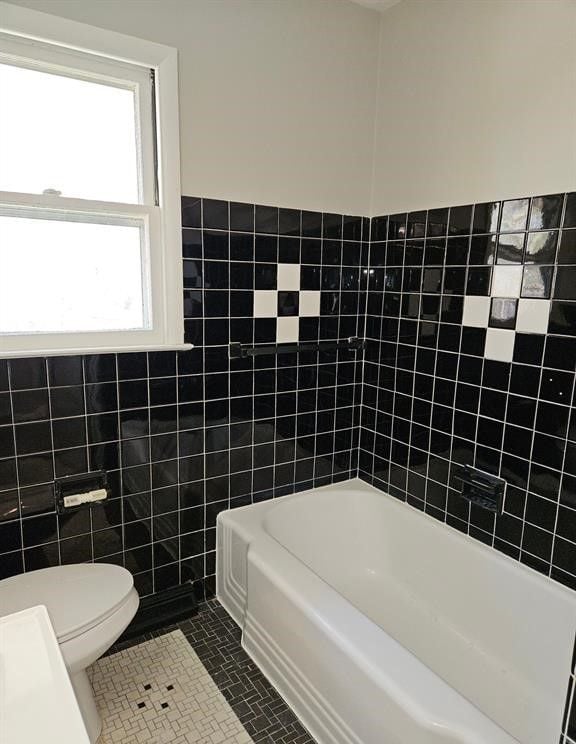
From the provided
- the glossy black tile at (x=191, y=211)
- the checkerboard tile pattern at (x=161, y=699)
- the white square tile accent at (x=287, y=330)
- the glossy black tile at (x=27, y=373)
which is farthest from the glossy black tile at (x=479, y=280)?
the checkerboard tile pattern at (x=161, y=699)

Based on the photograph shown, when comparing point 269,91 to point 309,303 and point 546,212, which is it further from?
point 546,212

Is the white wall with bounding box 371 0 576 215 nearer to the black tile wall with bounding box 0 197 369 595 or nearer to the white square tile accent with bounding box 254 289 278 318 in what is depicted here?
the black tile wall with bounding box 0 197 369 595

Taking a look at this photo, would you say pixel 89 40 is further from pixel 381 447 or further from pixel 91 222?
pixel 381 447

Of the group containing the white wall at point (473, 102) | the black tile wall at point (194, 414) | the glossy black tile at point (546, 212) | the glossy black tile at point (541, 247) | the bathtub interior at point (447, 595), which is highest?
the white wall at point (473, 102)

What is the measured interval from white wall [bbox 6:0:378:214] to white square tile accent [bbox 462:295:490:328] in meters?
0.76

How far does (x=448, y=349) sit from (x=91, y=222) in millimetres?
1468

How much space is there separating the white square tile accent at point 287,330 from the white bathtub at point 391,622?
2.48 ft

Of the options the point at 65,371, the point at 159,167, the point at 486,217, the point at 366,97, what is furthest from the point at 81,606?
the point at 366,97

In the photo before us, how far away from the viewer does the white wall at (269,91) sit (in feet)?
5.71

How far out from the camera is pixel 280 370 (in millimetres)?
2189

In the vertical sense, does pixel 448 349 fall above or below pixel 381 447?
above

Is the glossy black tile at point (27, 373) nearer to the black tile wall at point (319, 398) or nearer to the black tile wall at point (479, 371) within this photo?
the black tile wall at point (319, 398)

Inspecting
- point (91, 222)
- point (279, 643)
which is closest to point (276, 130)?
point (91, 222)

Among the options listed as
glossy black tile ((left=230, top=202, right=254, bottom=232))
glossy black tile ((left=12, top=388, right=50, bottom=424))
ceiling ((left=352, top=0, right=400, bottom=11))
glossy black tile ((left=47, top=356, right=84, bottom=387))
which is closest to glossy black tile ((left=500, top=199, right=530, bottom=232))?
glossy black tile ((left=230, top=202, right=254, bottom=232))
